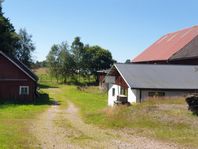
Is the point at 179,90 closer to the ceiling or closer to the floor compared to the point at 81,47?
closer to the floor

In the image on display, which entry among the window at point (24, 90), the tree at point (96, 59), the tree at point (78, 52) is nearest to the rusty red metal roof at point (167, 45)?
the window at point (24, 90)

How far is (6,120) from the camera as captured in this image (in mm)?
23750

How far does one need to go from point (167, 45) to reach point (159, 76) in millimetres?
24515

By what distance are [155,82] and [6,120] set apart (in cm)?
1513

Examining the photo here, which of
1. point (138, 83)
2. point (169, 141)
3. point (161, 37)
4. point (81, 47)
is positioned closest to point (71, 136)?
point (169, 141)

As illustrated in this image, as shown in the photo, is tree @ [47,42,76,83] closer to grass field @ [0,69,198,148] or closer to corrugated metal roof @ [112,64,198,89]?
corrugated metal roof @ [112,64,198,89]

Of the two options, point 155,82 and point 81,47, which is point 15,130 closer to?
point 155,82

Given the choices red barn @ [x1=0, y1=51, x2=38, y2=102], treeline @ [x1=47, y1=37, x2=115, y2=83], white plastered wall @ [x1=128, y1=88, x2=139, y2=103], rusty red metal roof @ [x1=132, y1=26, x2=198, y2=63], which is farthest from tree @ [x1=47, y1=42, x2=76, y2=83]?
white plastered wall @ [x1=128, y1=88, x2=139, y2=103]

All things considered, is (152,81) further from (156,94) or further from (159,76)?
(159,76)

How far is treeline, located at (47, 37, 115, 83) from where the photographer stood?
9181 cm

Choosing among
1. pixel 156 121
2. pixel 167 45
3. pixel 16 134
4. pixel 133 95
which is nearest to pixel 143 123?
pixel 156 121

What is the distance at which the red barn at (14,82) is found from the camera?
4048 centimetres

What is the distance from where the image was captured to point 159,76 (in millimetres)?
35469

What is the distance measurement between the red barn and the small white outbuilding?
966cm
